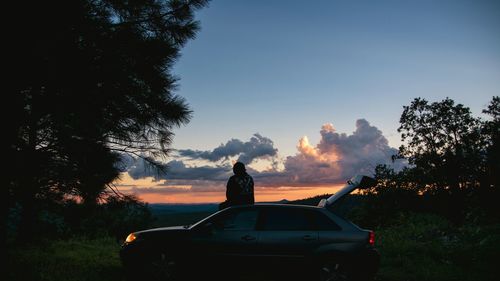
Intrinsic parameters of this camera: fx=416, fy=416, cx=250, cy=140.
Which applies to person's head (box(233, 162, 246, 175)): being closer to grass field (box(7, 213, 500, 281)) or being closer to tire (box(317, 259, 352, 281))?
tire (box(317, 259, 352, 281))

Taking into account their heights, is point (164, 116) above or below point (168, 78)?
below

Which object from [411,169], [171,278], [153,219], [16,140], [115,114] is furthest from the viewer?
[411,169]

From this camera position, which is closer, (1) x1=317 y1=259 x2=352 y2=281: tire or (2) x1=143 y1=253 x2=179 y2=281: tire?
(1) x1=317 y1=259 x2=352 y2=281: tire

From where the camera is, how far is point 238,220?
7.30 meters

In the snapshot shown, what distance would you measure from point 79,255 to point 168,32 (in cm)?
646

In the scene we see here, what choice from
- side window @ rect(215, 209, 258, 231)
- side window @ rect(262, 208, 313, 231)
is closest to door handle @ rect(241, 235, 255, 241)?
side window @ rect(215, 209, 258, 231)

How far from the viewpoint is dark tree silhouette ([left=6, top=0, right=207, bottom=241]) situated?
761cm

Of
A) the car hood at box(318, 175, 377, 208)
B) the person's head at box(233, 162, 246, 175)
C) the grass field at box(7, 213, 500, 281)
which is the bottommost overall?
the grass field at box(7, 213, 500, 281)

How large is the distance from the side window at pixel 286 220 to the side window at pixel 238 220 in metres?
0.22

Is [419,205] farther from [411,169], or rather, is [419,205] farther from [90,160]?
[90,160]

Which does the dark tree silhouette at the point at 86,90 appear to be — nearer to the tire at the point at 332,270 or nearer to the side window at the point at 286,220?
the side window at the point at 286,220

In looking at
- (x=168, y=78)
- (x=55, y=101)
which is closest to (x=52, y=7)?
(x=55, y=101)

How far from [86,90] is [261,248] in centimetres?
451

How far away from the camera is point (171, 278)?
7.14 meters
